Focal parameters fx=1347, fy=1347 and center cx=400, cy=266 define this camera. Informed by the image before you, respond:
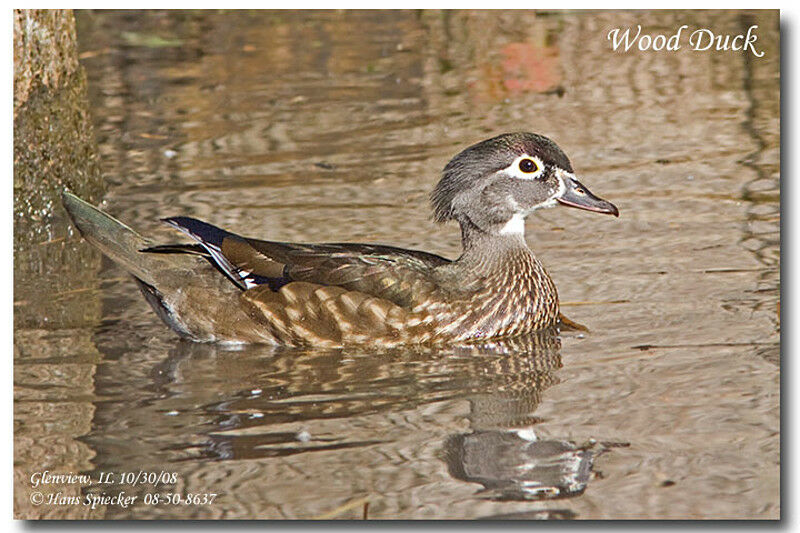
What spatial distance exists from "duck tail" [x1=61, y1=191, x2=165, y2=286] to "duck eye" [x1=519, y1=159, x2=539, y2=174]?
1878 mm

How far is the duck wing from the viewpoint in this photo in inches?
257

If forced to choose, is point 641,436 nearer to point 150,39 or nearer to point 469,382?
point 469,382

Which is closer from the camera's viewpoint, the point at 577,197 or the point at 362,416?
the point at 362,416

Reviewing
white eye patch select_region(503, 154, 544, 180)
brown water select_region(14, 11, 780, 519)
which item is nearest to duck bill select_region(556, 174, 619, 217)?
white eye patch select_region(503, 154, 544, 180)

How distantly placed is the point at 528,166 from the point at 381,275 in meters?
0.96

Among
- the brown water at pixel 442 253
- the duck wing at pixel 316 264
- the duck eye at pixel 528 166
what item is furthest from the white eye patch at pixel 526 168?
the brown water at pixel 442 253

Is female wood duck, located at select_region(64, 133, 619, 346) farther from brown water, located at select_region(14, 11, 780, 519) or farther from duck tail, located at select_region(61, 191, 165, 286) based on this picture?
brown water, located at select_region(14, 11, 780, 519)

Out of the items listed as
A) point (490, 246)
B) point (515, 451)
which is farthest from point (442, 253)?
point (515, 451)

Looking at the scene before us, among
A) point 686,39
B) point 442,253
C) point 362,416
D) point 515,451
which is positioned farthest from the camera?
point 686,39

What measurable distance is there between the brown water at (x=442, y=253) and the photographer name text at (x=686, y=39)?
0.09m

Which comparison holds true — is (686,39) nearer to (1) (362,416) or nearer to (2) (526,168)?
(2) (526,168)

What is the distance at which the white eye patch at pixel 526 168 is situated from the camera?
268 inches

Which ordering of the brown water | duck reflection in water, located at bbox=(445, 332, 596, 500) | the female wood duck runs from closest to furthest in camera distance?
duck reflection in water, located at bbox=(445, 332, 596, 500), the brown water, the female wood duck

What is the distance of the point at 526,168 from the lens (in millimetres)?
6816
